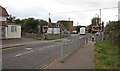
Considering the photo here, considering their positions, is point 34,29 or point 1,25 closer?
point 1,25

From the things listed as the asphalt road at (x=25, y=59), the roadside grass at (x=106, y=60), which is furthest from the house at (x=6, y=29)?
the roadside grass at (x=106, y=60)

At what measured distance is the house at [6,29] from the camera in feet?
186

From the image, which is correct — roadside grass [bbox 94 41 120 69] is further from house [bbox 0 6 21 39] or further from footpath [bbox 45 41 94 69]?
house [bbox 0 6 21 39]

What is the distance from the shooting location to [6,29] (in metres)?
58.4

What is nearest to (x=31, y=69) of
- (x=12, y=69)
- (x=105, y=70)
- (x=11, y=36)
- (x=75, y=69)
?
(x=12, y=69)

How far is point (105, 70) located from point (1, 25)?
4426 centimetres

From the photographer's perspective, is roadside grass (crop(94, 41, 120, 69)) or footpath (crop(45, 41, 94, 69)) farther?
footpath (crop(45, 41, 94, 69))

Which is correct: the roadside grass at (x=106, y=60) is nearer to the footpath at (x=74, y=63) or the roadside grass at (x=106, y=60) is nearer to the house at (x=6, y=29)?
the footpath at (x=74, y=63)

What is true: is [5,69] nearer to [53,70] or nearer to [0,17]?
[53,70]

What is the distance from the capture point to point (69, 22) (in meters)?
151

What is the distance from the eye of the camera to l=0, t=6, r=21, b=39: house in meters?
56.6

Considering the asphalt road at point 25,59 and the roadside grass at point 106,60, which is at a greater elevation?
the roadside grass at point 106,60

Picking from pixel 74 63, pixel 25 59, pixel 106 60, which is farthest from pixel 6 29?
pixel 106 60

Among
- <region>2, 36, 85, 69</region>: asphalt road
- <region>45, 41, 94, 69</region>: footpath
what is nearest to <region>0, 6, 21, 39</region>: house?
<region>2, 36, 85, 69</region>: asphalt road
